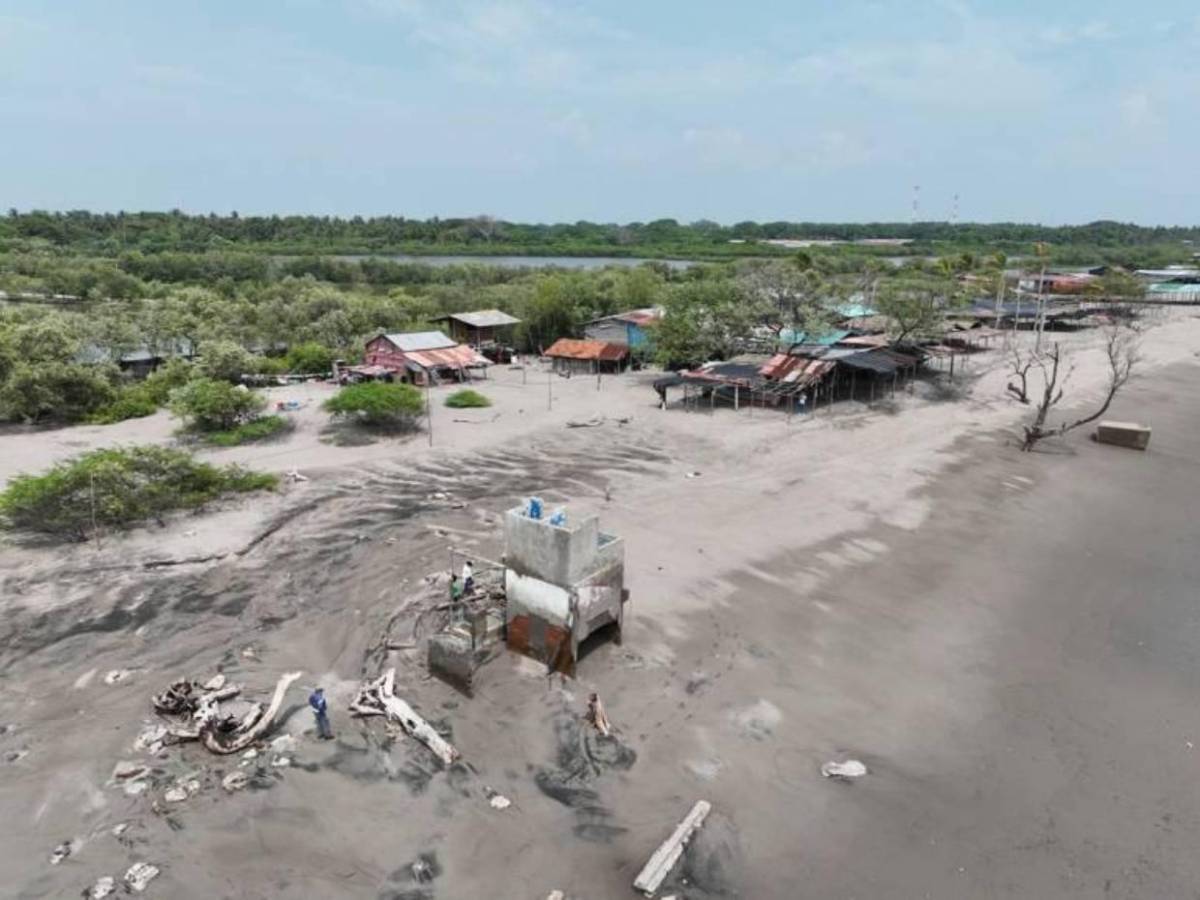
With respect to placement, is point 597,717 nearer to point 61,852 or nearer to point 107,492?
point 61,852

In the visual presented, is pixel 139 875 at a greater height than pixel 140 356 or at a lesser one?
lesser

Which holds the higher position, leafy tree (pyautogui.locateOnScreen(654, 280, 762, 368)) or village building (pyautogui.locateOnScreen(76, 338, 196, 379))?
leafy tree (pyautogui.locateOnScreen(654, 280, 762, 368))

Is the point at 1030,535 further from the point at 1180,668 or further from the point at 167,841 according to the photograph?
the point at 167,841

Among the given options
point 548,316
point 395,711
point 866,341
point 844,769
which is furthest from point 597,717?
point 548,316

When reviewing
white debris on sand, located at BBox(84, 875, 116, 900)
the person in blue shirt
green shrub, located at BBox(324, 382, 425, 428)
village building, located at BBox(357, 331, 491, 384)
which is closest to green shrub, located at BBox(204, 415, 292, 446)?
green shrub, located at BBox(324, 382, 425, 428)

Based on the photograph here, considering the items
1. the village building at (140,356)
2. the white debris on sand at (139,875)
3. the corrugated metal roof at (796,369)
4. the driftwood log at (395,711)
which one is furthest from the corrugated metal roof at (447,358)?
the white debris on sand at (139,875)

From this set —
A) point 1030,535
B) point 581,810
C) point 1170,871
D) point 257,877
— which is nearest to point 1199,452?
point 1030,535

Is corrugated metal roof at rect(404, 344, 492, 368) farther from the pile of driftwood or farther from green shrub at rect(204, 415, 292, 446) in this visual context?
the pile of driftwood
